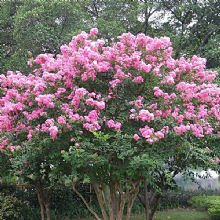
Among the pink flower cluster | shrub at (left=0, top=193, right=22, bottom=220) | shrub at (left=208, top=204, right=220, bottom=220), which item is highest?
the pink flower cluster

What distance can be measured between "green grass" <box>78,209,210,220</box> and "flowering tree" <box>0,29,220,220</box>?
18.9 ft

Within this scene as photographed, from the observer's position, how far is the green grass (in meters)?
11.5

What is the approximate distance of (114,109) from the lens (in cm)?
566

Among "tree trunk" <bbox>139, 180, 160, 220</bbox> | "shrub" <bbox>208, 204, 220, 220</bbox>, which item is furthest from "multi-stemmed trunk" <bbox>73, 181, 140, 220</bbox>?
"shrub" <bbox>208, 204, 220, 220</bbox>

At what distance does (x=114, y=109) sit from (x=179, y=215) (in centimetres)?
715

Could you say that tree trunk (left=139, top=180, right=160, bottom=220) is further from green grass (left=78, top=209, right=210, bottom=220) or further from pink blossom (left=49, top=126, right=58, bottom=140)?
pink blossom (left=49, top=126, right=58, bottom=140)

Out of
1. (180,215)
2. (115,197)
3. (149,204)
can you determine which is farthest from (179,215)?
(115,197)

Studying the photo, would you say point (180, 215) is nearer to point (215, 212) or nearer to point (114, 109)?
point (215, 212)

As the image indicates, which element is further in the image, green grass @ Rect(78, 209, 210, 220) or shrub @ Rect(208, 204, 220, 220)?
green grass @ Rect(78, 209, 210, 220)

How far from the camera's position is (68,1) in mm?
10219

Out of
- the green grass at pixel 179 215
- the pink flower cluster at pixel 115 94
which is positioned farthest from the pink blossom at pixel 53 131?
the green grass at pixel 179 215

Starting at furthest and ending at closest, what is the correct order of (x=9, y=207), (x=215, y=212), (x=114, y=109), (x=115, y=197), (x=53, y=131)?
(x=215, y=212) < (x=9, y=207) < (x=115, y=197) < (x=114, y=109) < (x=53, y=131)

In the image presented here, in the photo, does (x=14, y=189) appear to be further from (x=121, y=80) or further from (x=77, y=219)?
(x=121, y=80)

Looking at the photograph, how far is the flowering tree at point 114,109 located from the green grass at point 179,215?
18.9 ft
